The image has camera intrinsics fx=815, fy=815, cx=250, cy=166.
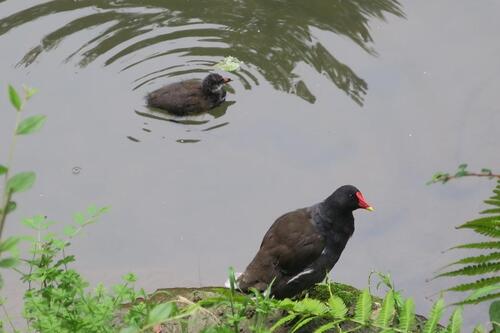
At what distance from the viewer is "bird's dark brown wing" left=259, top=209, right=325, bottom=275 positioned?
5676 millimetres

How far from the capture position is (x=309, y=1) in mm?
8703

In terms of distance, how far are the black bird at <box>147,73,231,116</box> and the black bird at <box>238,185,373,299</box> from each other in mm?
2045

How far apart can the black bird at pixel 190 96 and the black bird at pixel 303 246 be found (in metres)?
2.04

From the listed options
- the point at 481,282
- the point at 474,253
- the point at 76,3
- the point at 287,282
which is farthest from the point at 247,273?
the point at 76,3

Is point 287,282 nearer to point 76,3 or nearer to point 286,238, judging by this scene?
point 286,238

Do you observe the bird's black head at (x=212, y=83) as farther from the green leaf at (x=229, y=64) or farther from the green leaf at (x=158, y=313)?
the green leaf at (x=158, y=313)

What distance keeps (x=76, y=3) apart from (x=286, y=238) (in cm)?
430

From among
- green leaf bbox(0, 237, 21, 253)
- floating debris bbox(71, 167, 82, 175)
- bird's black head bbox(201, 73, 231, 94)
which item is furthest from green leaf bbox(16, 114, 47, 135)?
bird's black head bbox(201, 73, 231, 94)

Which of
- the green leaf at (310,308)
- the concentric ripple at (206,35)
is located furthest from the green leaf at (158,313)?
the concentric ripple at (206,35)

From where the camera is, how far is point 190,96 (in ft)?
25.1

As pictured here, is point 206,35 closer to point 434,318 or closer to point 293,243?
point 293,243

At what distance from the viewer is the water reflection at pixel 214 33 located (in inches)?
319

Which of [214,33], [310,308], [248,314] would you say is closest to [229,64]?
[214,33]

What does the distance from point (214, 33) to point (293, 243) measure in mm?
3397
